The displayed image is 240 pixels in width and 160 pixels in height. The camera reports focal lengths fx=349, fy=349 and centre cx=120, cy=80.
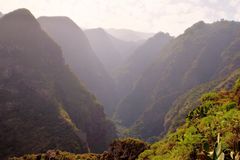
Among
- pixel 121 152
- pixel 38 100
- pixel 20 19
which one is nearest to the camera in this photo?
pixel 121 152

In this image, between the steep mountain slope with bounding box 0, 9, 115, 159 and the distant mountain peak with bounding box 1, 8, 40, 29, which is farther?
the distant mountain peak with bounding box 1, 8, 40, 29

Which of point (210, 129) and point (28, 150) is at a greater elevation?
point (210, 129)

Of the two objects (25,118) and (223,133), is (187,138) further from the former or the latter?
(25,118)

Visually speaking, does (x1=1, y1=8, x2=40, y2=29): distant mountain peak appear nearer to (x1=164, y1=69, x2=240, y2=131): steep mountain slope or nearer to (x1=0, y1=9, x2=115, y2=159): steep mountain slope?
(x1=0, y1=9, x2=115, y2=159): steep mountain slope

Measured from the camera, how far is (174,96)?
198125 mm

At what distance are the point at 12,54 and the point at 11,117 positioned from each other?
3046cm

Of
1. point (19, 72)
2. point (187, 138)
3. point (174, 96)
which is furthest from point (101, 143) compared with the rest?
point (187, 138)

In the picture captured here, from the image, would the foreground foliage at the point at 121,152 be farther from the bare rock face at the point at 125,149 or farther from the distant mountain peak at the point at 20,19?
the distant mountain peak at the point at 20,19

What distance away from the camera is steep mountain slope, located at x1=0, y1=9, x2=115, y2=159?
7706cm

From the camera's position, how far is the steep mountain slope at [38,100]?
253 feet

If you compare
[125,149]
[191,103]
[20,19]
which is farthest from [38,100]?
[191,103]

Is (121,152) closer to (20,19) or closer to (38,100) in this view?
(38,100)

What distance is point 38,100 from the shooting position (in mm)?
93312

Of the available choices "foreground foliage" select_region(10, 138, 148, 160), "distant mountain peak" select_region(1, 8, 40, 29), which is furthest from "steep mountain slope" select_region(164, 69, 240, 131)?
"distant mountain peak" select_region(1, 8, 40, 29)
